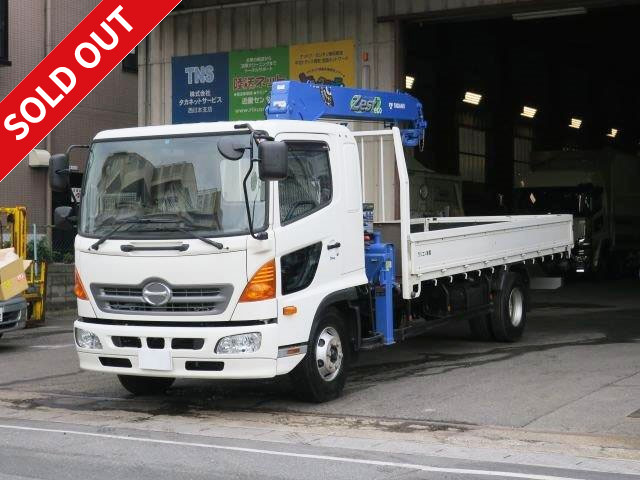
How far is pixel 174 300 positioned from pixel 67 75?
17.4 m

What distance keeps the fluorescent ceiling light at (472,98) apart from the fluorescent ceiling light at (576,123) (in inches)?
276

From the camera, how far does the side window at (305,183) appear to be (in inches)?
384

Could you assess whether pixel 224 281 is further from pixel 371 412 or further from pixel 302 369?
pixel 371 412

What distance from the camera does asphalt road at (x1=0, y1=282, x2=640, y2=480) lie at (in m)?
7.68

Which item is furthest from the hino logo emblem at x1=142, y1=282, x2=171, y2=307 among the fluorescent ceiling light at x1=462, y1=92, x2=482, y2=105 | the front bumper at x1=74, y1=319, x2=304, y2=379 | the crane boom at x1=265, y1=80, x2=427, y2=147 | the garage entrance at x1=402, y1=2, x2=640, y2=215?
the fluorescent ceiling light at x1=462, y1=92, x2=482, y2=105

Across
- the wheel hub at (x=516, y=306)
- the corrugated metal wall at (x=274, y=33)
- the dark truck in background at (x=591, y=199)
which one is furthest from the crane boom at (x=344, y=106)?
the dark truck in background at (x=591, y=199)

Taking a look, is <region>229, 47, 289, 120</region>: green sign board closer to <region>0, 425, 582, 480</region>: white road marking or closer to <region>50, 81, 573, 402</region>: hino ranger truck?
<region>50, 81, 573, 402</region>: hino ranger truck

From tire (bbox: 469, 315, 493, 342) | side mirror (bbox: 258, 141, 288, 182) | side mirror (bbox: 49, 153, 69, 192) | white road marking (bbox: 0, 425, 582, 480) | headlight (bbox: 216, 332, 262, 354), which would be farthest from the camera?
tire (bbox: 469, 315, 493, 342)

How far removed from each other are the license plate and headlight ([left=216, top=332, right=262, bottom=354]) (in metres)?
0.50

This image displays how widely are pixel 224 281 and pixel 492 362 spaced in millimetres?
4588

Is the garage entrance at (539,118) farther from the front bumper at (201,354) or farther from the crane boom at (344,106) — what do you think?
the front bumper at (201,354)

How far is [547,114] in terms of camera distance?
36312 mm

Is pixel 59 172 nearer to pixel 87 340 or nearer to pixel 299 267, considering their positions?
pixel 87 340

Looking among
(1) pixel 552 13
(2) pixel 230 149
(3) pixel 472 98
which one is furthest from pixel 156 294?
(3) pixel 472 98
